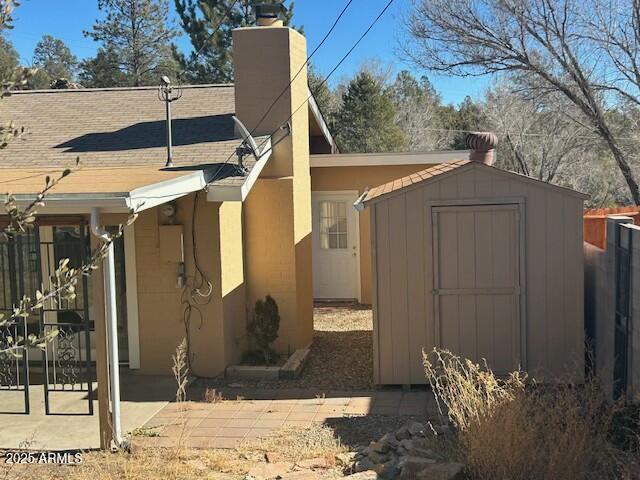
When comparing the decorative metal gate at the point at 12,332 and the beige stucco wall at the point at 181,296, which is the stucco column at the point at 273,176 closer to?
the beige stucco wall at the point at 181,296

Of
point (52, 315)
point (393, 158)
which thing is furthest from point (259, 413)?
point (393, 158)

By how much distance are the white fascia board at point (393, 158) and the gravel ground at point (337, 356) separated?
280 centimetres

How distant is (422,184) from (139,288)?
12.0 feet

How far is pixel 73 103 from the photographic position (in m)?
12.0

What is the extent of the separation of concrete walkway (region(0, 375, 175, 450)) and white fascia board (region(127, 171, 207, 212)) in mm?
→ 2149

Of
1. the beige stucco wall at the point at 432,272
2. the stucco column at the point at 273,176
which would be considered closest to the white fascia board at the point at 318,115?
the stucco column at the point at 273,176

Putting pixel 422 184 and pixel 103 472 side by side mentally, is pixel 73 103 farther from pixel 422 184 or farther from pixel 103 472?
pixel 103 472

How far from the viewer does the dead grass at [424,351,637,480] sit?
481 centimetres

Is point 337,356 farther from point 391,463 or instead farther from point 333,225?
point 333,225

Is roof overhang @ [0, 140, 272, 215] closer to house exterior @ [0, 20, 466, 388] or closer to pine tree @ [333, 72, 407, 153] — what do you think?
house exterior @ [0, 20, 466, 388]

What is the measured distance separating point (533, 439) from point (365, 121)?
25.5 meters

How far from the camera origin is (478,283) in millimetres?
7938

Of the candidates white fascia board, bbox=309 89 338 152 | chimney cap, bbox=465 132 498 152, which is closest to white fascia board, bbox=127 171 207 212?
white fascia board, bbox=309 89 338 152

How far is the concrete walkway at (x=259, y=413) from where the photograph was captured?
6.49 metres
